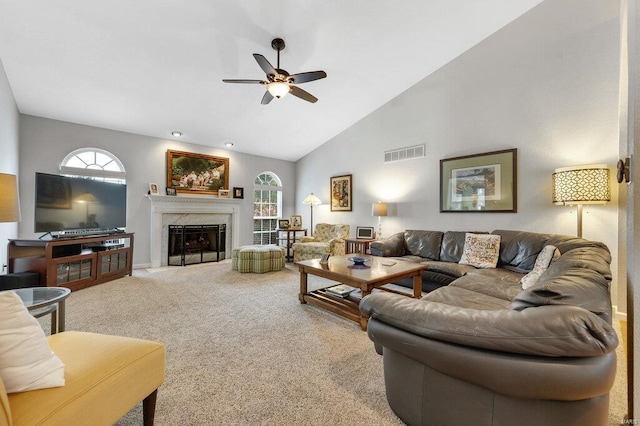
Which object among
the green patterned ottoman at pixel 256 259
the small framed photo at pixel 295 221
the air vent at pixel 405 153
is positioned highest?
the air vent at pixel 405 153

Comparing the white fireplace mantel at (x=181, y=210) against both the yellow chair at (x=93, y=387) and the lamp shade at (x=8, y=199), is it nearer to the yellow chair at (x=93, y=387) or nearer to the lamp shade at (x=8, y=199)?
the lamp shade at (x=8, y=199)

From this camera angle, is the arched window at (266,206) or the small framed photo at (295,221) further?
the arched window at (266,206)

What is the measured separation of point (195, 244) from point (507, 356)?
19.6ft

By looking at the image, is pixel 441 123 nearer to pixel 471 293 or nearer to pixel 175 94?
pixel 471 293

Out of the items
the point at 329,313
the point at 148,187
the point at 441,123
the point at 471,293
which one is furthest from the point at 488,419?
the point at 148,187

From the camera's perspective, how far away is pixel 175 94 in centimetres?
411

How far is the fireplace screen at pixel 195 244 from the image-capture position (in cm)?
555

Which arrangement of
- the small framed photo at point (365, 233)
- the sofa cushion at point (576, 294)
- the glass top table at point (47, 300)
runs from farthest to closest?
the small framed photo at point (365, 233) < the glass top table at point (47, 300) < the sofa cushion at point (576, 294)

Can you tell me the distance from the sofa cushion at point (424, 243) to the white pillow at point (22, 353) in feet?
13.6

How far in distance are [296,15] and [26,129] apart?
182 inches

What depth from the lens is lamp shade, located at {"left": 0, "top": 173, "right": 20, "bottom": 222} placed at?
1.79 metres

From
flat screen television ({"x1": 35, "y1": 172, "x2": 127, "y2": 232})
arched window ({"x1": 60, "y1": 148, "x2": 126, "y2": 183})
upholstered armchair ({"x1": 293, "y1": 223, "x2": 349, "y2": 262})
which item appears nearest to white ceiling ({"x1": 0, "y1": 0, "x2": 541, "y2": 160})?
arched window ({"x1": 60, "y1": 148, "x2": 126, "y2": 183})

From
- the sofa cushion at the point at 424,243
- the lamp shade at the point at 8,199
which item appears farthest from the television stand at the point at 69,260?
the sofa cushion at the point at 424,243

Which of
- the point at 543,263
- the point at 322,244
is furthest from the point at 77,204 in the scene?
the point at 543,263
